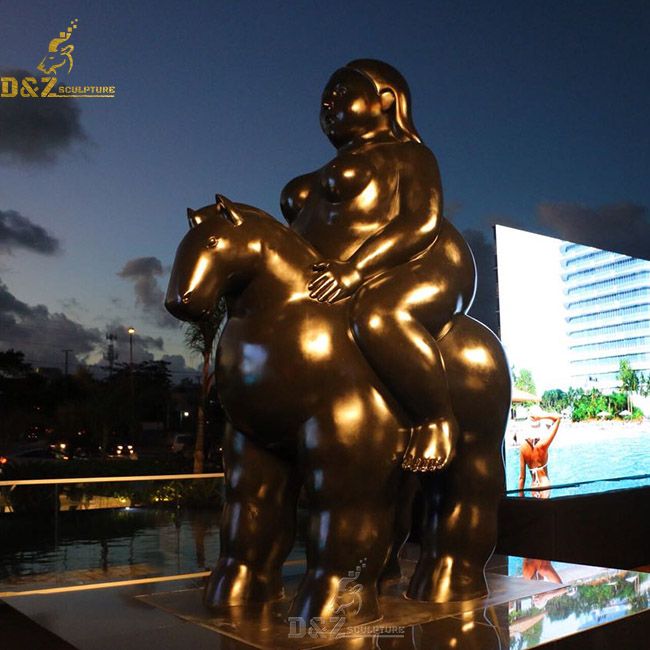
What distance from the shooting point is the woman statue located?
2168 mm

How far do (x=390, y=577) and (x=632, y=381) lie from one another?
6.10 meters

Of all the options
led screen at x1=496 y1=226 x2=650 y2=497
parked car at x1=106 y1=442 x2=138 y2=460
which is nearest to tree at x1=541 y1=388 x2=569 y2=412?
led screen at x1=496 y1=226 x2=650 y2=497

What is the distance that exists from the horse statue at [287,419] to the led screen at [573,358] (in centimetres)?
427

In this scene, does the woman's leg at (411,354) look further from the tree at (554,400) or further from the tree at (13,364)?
the tree at (13,364)

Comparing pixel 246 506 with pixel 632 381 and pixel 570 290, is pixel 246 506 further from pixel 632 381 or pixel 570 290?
pixel 632 381

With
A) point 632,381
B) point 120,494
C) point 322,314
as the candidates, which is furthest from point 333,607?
point 632,381

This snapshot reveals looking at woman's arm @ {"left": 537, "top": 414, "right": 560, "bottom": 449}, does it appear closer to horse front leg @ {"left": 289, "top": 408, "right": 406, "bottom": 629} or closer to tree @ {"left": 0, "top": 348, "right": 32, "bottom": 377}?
horse front leg @ {"left": 289, "top": 408, "right": 406, "bottom": 629}

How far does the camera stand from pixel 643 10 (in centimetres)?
910

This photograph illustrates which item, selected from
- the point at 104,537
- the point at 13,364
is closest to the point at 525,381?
the point at 104,537

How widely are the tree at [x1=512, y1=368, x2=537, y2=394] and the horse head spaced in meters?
5.06

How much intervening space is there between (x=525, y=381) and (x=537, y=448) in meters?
0.70

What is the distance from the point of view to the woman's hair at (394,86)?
2539 mm

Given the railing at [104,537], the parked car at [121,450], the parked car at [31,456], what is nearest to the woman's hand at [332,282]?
the railing at [104,537]

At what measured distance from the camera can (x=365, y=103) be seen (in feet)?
8.30
